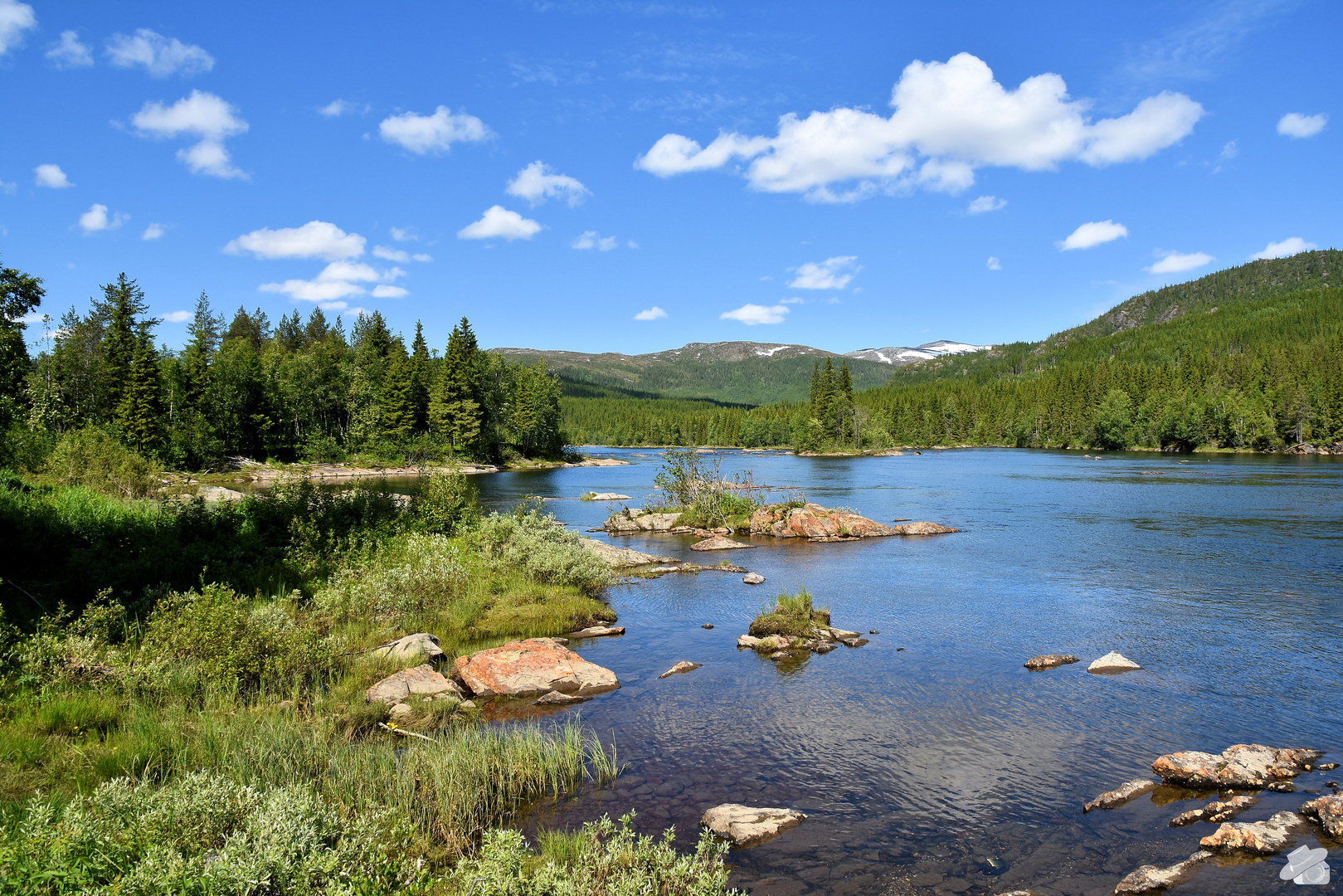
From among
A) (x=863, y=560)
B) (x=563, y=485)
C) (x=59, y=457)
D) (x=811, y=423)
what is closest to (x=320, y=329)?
(x=563, y=485)

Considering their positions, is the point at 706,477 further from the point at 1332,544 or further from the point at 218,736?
the point at 218,736

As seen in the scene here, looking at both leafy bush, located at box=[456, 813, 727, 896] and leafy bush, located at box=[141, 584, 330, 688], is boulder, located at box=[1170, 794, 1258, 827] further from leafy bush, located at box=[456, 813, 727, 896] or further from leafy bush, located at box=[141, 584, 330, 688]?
leafy bush, located at box=[141, 584, 330, 688]

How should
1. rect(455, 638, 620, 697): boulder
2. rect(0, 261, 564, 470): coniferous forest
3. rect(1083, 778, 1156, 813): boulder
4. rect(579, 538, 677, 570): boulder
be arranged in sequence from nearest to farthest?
rect(1083, 778, 1156, 813): boulder, rect(455, 638, 620, 697): boulder, rect(579, 538, 677, 570): boulder, rect(0, 261, 564, 470): coniferous forest

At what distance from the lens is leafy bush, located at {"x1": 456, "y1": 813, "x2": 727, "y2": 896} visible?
5.82 meters

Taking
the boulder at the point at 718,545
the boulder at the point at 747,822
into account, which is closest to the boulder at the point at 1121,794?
the boulder at the point at 747,822

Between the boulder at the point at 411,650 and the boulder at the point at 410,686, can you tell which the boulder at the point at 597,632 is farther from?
the boulder at the point at 410,686

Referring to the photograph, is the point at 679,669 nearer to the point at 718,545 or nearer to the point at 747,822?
the point at 747,822

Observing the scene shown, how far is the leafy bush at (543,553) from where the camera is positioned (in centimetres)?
2119

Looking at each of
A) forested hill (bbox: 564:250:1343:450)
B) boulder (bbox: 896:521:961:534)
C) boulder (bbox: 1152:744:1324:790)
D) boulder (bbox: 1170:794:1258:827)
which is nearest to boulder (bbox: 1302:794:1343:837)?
boulder (bbox: 1170:794:1258:827)

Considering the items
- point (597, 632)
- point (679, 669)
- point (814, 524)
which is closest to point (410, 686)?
point (679, 669)

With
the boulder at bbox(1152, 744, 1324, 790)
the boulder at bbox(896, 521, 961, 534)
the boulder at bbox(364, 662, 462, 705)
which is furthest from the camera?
the boulder at bbox(896, 521, 961, 534)

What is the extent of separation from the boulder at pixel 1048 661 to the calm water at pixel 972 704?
355mm

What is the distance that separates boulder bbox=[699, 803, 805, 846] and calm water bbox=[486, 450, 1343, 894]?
7.9 inches

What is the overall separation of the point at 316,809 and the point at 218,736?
3305 millimetres
